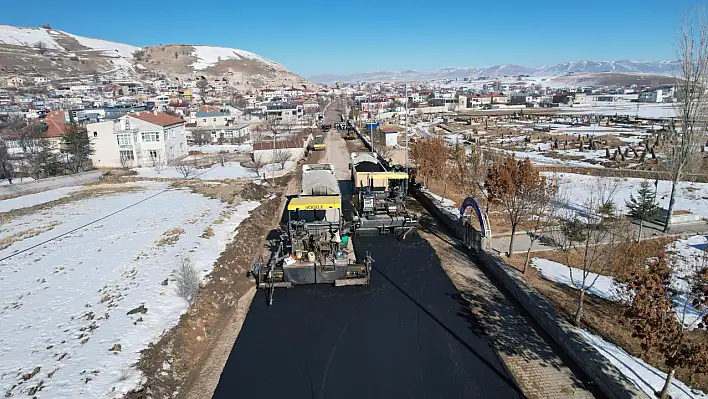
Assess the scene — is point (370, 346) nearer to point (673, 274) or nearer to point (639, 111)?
point (673, 274)

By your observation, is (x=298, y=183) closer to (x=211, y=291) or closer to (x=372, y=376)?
(x=211, y=291)

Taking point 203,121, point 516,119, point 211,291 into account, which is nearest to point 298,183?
point 211,291

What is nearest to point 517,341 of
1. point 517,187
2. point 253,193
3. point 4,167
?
point 517,187

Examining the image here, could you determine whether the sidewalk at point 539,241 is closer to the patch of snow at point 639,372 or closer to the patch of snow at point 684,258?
the patch of snow at point 684,258

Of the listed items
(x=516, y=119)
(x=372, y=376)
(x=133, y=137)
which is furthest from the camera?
(x=516, y=119)

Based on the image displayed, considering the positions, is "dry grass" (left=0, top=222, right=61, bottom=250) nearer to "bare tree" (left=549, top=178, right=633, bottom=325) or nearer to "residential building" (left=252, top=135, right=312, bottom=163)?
"residential building" (left=252, top=135, right=312, bottom=163)

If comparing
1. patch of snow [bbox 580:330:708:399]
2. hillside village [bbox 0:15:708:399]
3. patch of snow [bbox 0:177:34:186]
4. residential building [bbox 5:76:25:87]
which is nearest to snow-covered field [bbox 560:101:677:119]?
hillside village [bbox 0:15:708:399]

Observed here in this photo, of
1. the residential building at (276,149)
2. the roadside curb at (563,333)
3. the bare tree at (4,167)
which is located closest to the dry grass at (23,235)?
the bare tree at (4,167)
